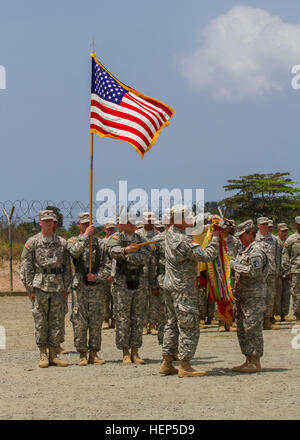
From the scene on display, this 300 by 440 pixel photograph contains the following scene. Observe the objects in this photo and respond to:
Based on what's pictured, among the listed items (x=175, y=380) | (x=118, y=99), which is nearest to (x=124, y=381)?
(x=175, y=380)

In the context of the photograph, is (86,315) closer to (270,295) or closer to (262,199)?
(270,295)

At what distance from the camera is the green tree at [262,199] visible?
31.9 metres

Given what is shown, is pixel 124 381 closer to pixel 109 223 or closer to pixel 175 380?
pixel 175 380

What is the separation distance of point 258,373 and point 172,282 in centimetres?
147

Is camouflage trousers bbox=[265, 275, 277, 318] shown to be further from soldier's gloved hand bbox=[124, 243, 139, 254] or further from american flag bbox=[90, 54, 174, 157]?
american flag bbox=[90, 54, 174, 157]

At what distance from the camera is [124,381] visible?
24.7 feet

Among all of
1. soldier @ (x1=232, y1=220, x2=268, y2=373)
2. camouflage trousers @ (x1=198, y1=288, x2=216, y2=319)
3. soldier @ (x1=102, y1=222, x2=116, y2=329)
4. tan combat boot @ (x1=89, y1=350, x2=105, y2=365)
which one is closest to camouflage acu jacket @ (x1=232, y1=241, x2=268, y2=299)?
soldier @ (x1=232, y1=220, x2=268, y2=373)

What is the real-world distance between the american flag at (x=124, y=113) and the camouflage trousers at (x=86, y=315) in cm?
189

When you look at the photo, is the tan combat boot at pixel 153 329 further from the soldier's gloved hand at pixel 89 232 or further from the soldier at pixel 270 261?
the soldier's gloved hand at pixel 89 232

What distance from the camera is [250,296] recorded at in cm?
793

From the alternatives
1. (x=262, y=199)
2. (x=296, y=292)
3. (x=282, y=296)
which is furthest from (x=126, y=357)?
(x=262, y=199)

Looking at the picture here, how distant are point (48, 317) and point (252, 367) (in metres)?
2.59

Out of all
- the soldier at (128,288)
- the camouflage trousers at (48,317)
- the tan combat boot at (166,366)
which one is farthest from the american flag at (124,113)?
the tan combat boot at (166,366)
